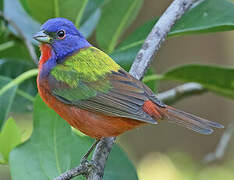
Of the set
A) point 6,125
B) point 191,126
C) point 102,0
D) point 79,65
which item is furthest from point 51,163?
point 102,0

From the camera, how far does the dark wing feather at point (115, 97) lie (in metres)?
2.87

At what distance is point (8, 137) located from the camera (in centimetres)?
298

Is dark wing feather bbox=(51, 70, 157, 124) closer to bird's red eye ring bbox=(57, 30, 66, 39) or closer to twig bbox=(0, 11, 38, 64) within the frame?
bird's red eye ring bbox=(57, 30, 66, 39)

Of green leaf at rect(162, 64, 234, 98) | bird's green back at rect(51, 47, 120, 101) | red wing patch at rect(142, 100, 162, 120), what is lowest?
red wing patch at rect(142, 100, 162, 120)

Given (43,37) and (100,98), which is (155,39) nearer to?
(100,98)

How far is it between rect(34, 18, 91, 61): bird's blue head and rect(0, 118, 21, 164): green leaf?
55 cm

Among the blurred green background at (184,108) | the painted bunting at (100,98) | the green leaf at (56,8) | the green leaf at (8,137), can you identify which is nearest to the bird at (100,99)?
the painted bunting at (100,98)

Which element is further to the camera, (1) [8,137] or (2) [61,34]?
(2) [61,34]

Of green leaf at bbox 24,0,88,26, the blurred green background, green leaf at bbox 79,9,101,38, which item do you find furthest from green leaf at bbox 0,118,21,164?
the blurred green background

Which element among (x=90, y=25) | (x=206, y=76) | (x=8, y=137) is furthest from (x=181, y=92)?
(x=8, y=137)

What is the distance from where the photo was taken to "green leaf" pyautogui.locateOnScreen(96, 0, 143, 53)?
146 inches

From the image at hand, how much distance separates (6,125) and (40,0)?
103 cm

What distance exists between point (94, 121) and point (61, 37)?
0.68 m

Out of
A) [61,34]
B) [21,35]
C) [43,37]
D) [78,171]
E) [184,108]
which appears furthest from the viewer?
[184,108]
